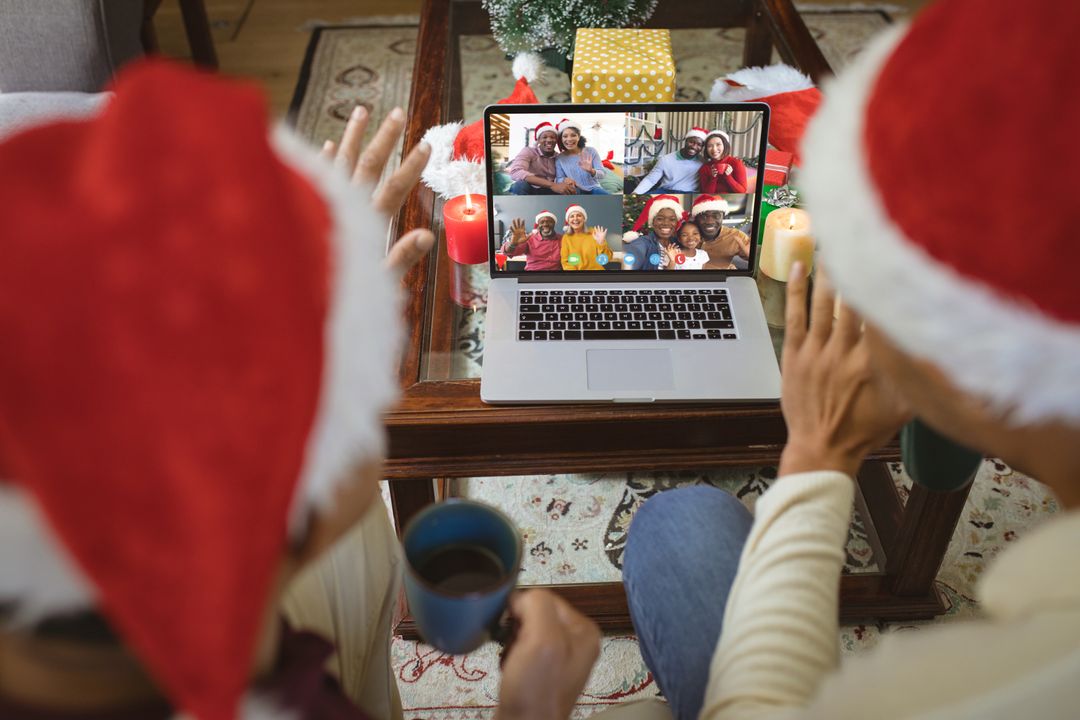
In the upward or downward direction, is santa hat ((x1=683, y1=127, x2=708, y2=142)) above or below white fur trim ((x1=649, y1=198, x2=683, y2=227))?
above

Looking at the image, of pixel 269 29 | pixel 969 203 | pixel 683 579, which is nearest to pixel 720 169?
pixel 683 579

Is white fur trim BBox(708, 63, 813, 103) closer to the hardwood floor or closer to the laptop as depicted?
the laptop

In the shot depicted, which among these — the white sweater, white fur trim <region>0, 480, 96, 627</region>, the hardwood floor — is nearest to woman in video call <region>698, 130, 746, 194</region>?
the white sweater

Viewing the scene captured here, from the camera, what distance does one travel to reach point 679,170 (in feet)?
3.78

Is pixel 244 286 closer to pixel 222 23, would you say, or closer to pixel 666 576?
pixel 666 576

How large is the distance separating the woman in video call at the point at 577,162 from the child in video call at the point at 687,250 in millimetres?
121

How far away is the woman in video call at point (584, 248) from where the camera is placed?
46.3 inches

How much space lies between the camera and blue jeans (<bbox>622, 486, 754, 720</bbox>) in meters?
0.90

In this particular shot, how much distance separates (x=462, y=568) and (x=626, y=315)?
1.71ft

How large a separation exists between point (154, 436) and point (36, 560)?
9 cm

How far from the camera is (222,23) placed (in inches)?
114

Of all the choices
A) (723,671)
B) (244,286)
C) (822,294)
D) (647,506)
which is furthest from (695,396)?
(244,286)

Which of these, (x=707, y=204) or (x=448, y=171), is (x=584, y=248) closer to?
(x=707, y=204)

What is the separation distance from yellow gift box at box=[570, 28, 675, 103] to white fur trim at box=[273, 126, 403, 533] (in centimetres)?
94
